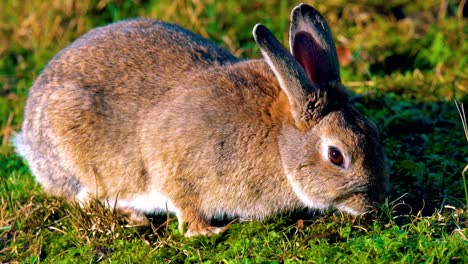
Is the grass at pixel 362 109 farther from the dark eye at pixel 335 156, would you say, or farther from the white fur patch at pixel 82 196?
the dark eye at pixel 335 156

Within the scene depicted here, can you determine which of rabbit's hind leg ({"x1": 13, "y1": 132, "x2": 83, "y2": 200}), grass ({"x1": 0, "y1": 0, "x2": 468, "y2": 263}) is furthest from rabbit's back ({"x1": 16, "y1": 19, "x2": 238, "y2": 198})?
grass ({"x1": 0, "y1": 0, "x2": 468, "y2": 263})

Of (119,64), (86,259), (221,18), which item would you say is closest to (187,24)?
(221,18)

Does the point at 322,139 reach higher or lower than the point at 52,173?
higher

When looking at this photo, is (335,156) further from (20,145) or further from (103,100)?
(20,145)

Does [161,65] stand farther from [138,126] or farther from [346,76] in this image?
[346,76]

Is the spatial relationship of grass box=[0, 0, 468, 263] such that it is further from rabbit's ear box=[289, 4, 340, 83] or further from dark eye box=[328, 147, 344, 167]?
rabbit's ear box=[289, 4, 340, 83]

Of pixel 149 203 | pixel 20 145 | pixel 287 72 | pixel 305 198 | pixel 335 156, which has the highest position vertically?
pixel 287 72

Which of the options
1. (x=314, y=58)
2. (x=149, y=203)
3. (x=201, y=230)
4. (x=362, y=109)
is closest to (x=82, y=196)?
(x=149, y=203)
